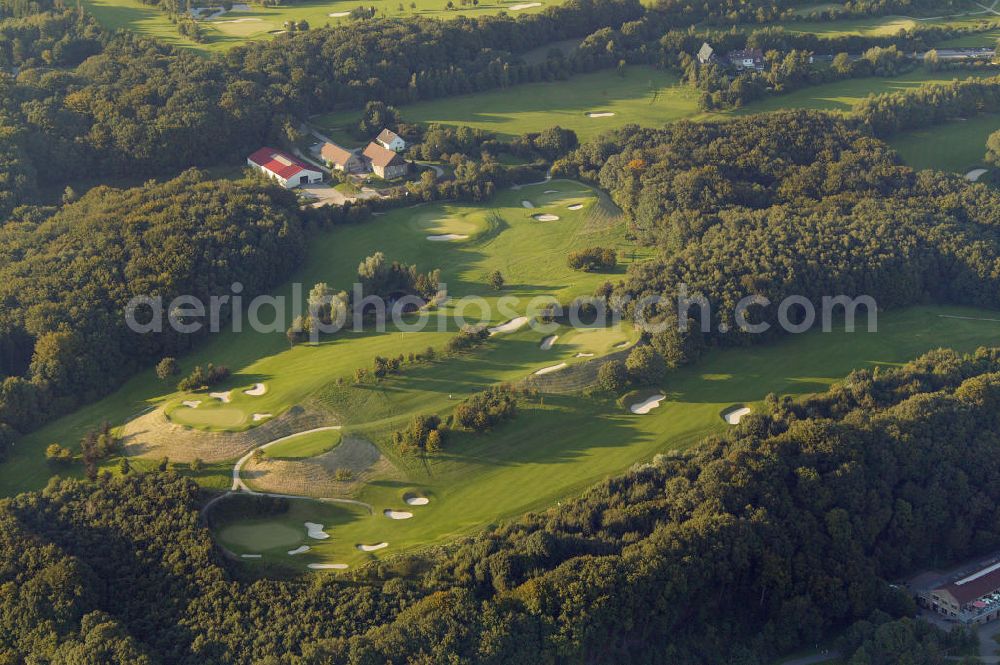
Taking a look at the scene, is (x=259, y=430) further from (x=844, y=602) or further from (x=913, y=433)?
(x=913, y=433)

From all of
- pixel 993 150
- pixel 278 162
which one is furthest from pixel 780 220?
pixel 278 162

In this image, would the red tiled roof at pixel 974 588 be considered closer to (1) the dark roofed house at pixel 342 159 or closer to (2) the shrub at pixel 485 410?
(2) the shrub at pixel 485 410

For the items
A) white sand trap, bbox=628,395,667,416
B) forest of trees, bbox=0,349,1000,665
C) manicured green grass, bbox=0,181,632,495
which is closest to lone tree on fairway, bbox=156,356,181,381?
manicured green grass, bbox=0,181,632,495

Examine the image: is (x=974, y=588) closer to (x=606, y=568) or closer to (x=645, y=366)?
(x=606, y=568)

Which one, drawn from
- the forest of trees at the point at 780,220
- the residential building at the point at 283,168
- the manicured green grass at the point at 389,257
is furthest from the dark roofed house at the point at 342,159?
the forest of trees at the point at 780,220

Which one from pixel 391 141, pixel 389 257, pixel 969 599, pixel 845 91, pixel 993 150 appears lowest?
pixel 969 599

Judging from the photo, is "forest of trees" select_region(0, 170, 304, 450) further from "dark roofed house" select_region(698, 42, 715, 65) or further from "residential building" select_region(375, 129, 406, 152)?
"dark roofed house" select_region(698, 42, 715, 65)
